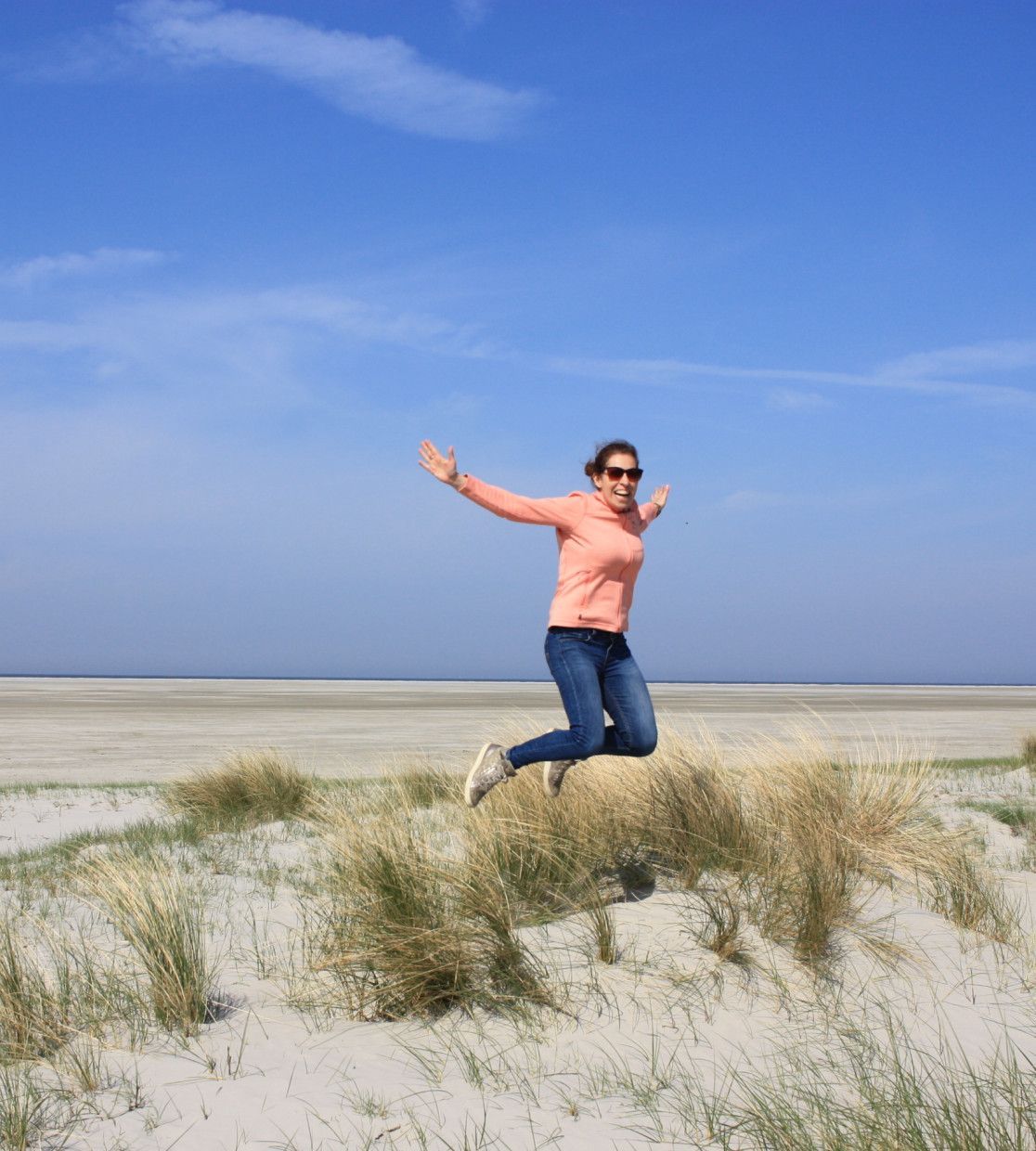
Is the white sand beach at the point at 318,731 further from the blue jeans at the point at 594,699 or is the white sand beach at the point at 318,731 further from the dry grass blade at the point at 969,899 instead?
the blue jeans at the point at 594,699

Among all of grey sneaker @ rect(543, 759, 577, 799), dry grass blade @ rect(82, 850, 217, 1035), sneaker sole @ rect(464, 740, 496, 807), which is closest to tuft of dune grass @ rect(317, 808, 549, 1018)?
dry grass blade @ rect(82, 850, 217, 1035)

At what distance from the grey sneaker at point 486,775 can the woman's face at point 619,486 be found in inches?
52.2

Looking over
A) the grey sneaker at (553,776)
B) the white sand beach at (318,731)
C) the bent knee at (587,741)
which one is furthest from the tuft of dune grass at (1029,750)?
the bent knee at (587,741)

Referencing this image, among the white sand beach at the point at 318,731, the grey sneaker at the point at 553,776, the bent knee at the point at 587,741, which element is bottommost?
the white sand beach at the point at 318,731

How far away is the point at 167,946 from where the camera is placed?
3.63m

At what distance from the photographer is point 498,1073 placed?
3189 millimetres

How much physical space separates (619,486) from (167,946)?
2.71 meters

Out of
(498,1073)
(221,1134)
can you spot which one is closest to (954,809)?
(498,1073)

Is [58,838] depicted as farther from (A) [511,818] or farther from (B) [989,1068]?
(B) [989,1068]

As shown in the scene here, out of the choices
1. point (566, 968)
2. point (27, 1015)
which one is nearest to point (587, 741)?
point (566, 968)

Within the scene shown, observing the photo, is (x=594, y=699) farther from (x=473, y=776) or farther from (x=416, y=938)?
(x=416, y=938)

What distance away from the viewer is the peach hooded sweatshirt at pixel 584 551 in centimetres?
491

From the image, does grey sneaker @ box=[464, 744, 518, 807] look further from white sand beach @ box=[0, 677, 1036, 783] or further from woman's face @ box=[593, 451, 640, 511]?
white sand beach @ box=[0, 677, 1036, 783]

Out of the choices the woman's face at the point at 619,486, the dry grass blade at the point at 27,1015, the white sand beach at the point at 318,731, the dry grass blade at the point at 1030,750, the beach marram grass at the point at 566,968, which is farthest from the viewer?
the white sand beach at the point at 318,731
